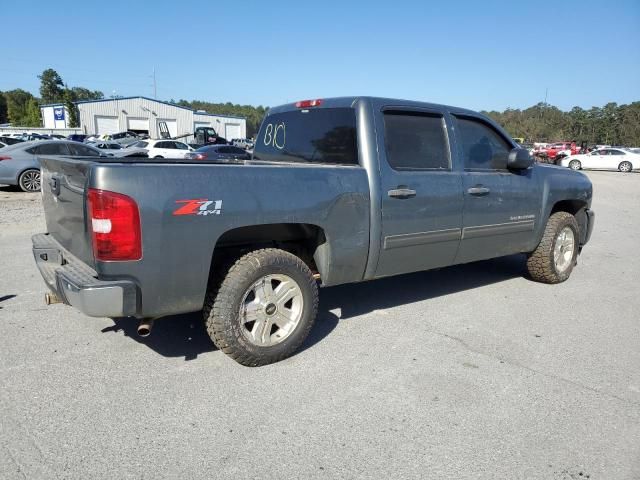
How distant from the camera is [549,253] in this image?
546cm

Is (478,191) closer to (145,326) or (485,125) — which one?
(485,125)

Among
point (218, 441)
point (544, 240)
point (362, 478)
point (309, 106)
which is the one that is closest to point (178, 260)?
point (218, 441)

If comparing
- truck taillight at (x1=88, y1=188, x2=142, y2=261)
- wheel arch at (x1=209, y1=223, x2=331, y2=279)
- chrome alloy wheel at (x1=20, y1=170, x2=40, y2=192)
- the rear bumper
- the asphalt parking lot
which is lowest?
the asphalt parking lot

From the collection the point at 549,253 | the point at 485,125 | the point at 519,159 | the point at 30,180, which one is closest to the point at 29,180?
the point at 30,180

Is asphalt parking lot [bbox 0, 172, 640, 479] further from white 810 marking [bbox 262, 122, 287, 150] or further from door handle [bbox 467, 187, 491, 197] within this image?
white 810 marking [bbox 262, 122, 287, 150]

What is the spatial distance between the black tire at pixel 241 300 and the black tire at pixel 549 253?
321 centimetres

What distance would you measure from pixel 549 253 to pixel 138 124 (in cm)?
6000

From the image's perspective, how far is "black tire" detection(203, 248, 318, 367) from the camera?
3213mm

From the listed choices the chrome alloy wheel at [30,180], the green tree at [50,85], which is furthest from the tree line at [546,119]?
the chrome alloy wheel at [30,180]

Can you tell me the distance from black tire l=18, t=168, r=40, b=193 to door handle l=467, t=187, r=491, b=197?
40.7ft

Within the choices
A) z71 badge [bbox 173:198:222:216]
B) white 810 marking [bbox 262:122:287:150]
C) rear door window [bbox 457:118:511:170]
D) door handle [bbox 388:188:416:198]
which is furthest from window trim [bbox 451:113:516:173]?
z71 badge [bbox 173:198:222:216]

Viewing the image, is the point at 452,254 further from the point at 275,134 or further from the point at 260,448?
the point at 260,448

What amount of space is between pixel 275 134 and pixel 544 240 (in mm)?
3161

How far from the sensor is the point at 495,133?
4902 millimetres
